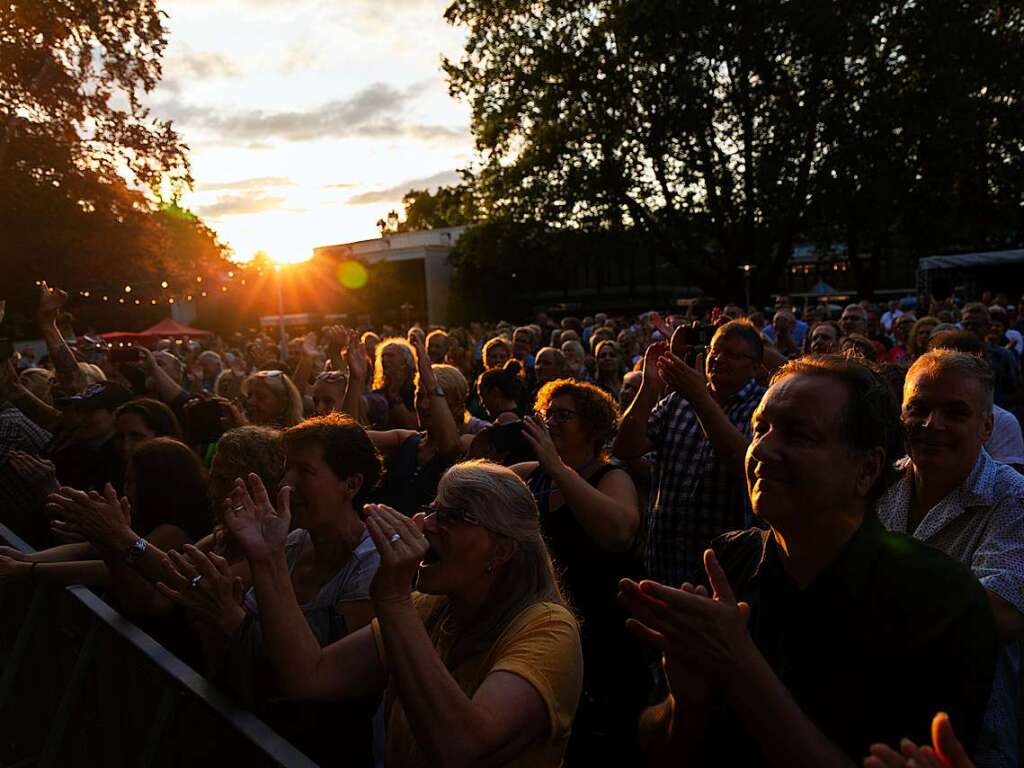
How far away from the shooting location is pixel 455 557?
7.16ft

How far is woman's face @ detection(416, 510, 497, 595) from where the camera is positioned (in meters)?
2.17

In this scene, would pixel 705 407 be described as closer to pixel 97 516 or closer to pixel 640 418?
pixel 640 418

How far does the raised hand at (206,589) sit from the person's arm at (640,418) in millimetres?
2184

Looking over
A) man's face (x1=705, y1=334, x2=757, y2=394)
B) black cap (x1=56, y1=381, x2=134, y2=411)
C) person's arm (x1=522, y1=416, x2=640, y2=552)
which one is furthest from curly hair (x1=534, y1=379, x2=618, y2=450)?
black cap (x1=56, y1=381, x2=134, y2=411)

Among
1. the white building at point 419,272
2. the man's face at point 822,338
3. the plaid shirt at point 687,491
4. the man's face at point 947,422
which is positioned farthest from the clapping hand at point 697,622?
the white building at point 419,272

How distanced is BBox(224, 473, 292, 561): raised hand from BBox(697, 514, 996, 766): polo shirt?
3.88ft

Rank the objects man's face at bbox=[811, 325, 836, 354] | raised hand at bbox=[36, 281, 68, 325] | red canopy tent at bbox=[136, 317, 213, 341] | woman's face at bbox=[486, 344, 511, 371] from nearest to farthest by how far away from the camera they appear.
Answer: raised hand at bbox=[36, 281, 68, 325] → man's face at bbox=[811, 325, 836, 354] → woman's face at bbox=[486, 344, 511, 371] → red canopy tent at bbox=[136, 317, 213, 341]

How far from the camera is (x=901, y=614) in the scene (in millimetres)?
1477

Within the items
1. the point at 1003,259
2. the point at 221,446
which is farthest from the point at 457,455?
the point at 1003,259

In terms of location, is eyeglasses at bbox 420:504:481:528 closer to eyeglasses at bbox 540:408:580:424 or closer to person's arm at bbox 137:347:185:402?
eyeglasses at bbox 540:408:580:424

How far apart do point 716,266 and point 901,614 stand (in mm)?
23589

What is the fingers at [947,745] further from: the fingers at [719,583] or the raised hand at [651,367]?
the raised hand at [651,367]

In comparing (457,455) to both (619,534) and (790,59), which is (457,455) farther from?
(790,59)

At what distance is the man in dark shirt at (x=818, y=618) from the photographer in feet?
4.76
